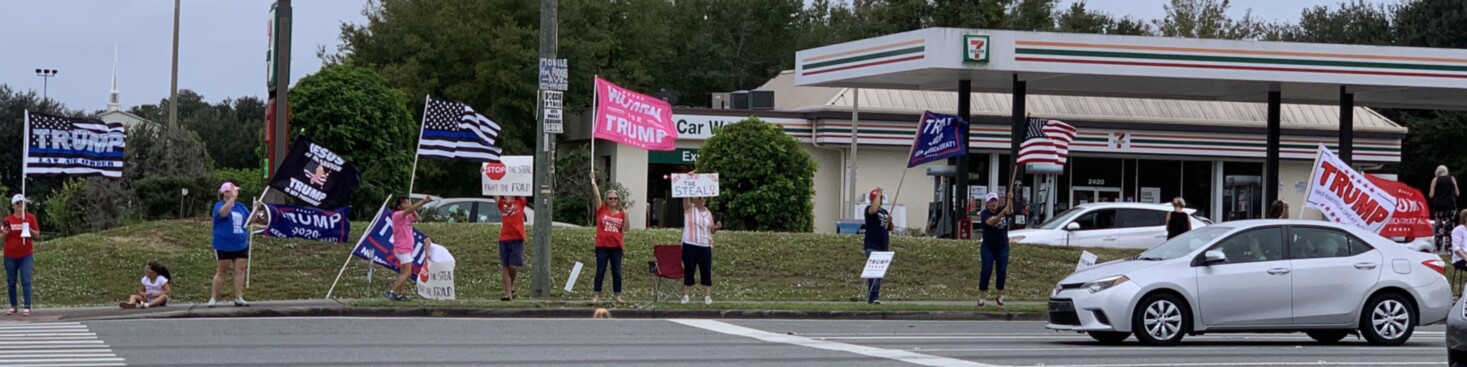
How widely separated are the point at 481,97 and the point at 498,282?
27.6 m

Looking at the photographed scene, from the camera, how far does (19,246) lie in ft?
66.4

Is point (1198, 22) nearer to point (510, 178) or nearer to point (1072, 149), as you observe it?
point (1072, 149)

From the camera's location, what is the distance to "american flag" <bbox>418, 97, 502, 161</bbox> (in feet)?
78.0

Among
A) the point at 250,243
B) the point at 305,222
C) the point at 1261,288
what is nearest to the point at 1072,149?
the point at 305,222

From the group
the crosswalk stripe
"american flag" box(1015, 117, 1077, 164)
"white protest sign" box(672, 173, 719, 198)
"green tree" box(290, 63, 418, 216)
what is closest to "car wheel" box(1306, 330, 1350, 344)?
"white protest sign" box(672, 173, 719, 198)

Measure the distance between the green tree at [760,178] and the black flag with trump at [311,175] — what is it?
16.1 m

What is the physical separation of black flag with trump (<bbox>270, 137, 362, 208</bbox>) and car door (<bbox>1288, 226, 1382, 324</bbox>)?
1213 centimetres

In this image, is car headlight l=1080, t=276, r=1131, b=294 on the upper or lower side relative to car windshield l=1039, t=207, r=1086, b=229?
lower

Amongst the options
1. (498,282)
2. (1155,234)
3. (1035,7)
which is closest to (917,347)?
(498,282)

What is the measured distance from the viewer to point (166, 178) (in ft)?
105

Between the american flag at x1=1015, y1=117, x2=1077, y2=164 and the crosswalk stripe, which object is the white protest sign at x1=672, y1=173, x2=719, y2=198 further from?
the american flag at x1=1015, y1=117, x2=1077, y2=164

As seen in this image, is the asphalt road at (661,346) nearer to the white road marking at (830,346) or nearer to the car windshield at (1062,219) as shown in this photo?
the white road marking at (830,346)

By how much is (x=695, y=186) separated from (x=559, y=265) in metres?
4.87

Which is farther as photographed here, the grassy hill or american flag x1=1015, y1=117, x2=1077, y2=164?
american flag x1=1015, y1=117, x2=1077, y2=164
